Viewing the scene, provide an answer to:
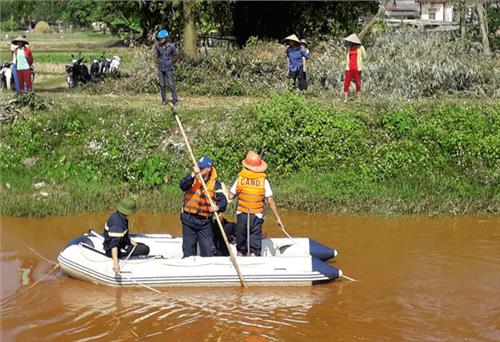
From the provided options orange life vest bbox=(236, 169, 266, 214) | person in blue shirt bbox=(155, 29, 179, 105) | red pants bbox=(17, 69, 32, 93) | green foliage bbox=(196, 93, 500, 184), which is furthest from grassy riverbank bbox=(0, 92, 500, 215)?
orange life vest bbox=(236, 169, 266, 214)

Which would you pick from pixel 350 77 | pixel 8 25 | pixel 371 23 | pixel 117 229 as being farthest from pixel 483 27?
pixel 8 25

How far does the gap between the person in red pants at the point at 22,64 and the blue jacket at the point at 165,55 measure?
3205 mm

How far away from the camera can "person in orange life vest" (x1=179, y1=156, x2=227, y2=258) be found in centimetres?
1022

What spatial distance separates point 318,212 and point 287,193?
0.73m

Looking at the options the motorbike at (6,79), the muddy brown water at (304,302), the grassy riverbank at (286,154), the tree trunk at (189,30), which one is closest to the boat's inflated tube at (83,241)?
the muddy brown water at (304,302)

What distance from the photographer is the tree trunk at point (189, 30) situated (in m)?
20.8

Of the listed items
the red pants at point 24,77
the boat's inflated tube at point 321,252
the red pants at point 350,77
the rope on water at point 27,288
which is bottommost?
the rope on water at point 27,288

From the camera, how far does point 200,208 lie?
10.3m

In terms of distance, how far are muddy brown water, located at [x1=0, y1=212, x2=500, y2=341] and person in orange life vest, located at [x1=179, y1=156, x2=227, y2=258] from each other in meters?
0.69

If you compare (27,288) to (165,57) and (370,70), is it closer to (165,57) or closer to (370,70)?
(165,57)

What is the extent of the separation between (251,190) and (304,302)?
1.69 metres

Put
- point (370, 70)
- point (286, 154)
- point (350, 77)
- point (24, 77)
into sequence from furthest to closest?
point (370, 70) → point (24, 77) → point (350, 77) → point (286, 154)

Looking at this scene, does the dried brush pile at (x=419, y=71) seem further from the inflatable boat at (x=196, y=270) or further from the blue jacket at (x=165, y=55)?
the inflatable boat at (x=196, y=270)

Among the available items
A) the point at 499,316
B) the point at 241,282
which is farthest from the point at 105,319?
the point at 499,316
